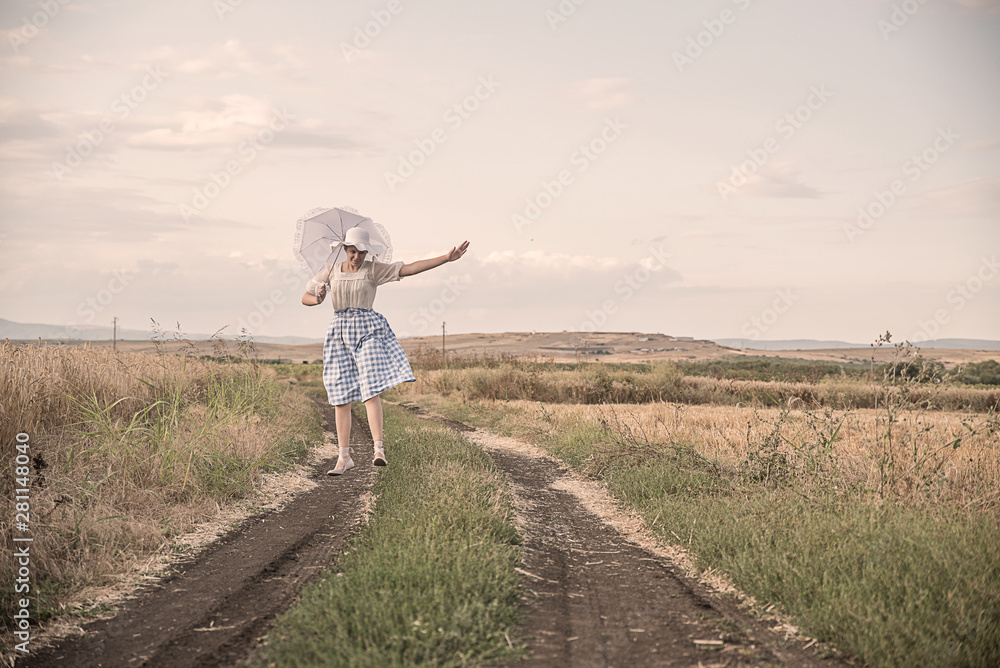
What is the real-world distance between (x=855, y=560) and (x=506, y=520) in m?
2.97

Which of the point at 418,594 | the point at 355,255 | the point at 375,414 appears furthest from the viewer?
the point at 375,414

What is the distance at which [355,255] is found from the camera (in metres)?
7.01

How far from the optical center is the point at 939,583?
4254 mm

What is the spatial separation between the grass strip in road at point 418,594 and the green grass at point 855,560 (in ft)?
5.89

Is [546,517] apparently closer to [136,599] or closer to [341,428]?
[341,428]

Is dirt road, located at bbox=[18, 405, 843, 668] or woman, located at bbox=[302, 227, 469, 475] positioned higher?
woman, located at bbox=[302, 227, 469, 475]

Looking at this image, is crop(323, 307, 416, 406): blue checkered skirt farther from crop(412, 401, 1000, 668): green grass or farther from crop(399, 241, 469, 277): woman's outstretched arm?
crop(412, 401, 1000, 668): green grass

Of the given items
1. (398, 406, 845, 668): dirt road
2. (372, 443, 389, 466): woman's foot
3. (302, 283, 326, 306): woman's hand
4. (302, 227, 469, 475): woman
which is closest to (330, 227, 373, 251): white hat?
(302, 227, 469, 475): woman

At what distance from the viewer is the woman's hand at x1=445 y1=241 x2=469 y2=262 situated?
6664 millimetres

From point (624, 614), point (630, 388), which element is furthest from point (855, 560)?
point (630, 388)

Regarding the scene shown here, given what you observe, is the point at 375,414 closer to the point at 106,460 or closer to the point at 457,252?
the point at 457,252

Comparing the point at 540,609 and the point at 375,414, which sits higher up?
the point at 375,414

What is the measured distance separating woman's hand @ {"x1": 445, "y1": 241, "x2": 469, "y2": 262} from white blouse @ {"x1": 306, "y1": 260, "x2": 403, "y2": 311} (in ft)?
2.01

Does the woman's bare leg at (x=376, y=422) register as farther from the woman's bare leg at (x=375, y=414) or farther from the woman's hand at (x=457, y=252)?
the woman's hand at (x=457, y=252)
